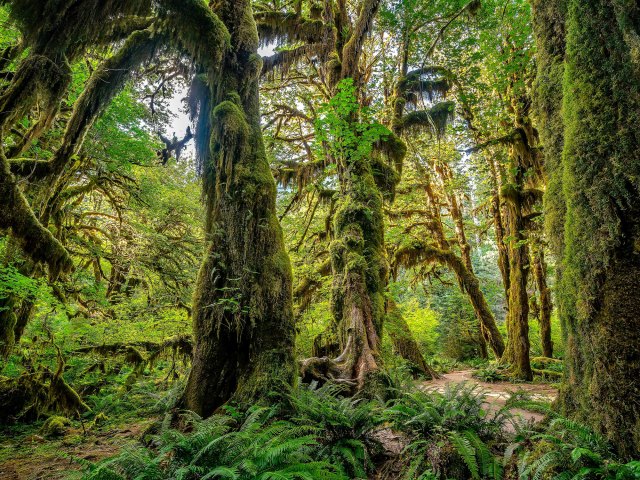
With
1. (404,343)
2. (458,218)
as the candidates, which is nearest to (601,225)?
(404,343)

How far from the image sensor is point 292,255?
11.3m

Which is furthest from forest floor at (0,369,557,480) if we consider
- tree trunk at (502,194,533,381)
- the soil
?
tree trunk at (502,194,533,381)

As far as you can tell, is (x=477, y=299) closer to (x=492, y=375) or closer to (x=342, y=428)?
(x=492, y=375)

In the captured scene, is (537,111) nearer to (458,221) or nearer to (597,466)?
(597,466)

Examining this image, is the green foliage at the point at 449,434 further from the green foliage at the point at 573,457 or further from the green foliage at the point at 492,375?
the green foliage at the point at 492,375

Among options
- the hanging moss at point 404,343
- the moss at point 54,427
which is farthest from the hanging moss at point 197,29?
the hanging moss at point 404,343

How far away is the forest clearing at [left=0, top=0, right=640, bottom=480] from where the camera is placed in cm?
300

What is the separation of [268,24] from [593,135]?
310 inches

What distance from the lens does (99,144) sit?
318 inches

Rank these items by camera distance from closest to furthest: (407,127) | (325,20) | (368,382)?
→ (368,382), (325,20), (407,127)

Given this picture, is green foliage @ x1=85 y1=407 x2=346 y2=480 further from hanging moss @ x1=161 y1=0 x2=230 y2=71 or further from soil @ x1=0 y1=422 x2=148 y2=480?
hanging moss @ x1=161 y1=0 x2=230 y2=71

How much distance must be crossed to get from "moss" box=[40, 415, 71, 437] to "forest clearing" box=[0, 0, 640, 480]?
4cm

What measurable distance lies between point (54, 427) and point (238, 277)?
16.1 feet

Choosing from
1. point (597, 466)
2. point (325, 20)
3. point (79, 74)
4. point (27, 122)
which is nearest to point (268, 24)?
point (325, 20)
